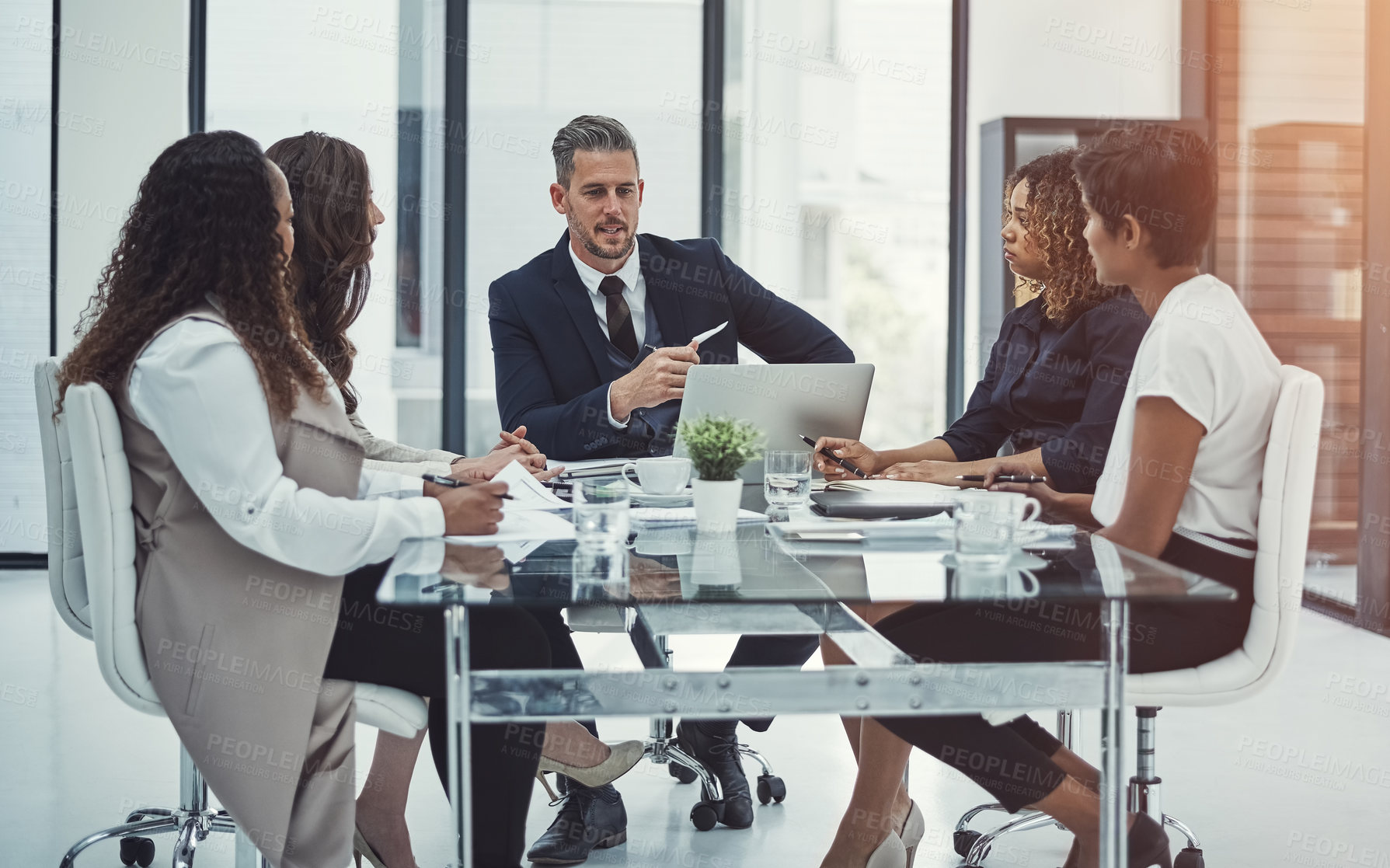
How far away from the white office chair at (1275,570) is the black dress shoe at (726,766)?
38.6 inches

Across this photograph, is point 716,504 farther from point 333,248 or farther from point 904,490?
point 333,248

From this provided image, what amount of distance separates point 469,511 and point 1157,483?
3.10ft

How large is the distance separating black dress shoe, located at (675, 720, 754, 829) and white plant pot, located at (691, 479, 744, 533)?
93 centimetres

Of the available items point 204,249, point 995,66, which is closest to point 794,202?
point 995,66

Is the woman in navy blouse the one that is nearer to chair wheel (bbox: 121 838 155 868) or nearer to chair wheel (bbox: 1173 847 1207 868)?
chair wheel (bbox: 1173 847 1207 868)

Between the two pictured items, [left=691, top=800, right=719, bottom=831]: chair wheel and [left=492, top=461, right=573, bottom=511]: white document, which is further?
[left=691, top=800, right=719, bottom=831]: chair wheel

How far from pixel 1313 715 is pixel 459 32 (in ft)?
13.4

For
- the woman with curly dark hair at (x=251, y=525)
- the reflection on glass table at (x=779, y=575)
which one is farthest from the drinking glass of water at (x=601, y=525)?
the woman with curly dark hair at (x=251, y=525)

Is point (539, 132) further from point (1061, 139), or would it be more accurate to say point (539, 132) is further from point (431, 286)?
point (1061, 139)

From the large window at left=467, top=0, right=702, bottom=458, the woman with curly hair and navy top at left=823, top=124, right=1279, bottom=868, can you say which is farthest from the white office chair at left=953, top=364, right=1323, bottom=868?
the large window at left=467, top=0, right=702, bottom=458

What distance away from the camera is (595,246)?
2955 mm

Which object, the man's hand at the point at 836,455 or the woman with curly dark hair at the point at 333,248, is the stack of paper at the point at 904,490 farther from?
the woman with curly dark hair at the point at 333,248

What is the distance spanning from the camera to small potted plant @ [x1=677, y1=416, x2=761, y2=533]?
5.81 ft

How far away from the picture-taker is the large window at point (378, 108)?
526 centimetres
